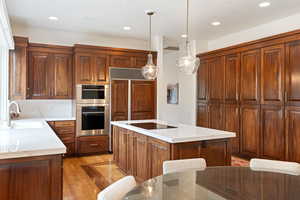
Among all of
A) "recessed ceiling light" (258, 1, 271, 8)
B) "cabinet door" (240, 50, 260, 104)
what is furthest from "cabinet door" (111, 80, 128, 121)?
"recessed ceiling light" (258, 1, 271, 8)

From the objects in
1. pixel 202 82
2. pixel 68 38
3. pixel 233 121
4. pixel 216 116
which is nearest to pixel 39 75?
pixel 68 38

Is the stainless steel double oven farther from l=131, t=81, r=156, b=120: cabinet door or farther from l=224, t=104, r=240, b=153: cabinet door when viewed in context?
l=224, t=104, r=240, b=153: cabinet door

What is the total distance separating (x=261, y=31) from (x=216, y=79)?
4.55 ft

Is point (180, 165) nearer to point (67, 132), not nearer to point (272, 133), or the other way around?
point (272, 133)

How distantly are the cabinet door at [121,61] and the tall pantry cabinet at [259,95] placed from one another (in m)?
1.92

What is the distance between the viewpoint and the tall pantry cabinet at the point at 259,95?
4.01m

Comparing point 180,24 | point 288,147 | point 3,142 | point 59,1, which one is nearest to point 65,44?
point 59,1

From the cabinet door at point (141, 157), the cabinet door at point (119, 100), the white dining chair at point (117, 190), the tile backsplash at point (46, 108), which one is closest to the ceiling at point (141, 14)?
the cabinet door at point (119, 100)

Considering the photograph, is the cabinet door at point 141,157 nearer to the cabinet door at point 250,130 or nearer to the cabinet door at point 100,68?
the cabinet door at point 100,68

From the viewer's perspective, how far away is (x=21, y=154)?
6.24 ft

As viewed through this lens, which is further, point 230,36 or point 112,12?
point 230,36

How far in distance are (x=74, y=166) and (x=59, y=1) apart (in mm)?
2938

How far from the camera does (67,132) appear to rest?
5125mm

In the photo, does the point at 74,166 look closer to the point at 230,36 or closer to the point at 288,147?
the point at 288,147
